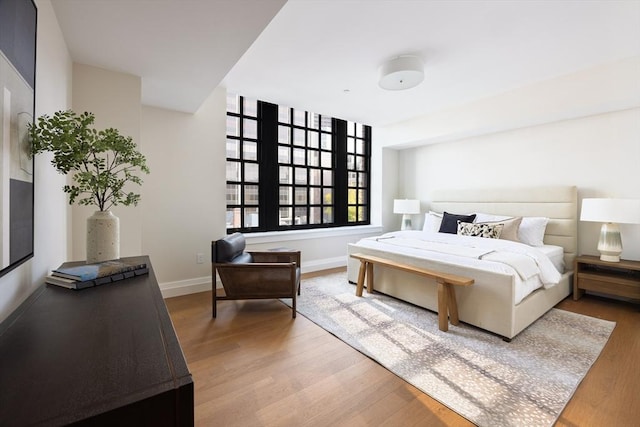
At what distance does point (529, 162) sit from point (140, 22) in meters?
4.70

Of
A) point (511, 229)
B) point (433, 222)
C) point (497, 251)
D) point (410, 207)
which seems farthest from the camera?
point (410, 207)

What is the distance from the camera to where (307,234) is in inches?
176

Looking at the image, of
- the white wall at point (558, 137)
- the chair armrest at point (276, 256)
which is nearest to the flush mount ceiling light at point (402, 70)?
the white wall at point (558, 137)

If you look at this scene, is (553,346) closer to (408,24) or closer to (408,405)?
(408,405)

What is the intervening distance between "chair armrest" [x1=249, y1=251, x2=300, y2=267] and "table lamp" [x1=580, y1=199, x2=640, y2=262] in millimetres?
3311

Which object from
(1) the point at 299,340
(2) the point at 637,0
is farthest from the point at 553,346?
(2) the point at 637,0

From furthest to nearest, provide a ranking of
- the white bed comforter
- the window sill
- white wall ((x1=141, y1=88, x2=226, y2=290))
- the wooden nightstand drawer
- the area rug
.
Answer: the window sill < white wall ((x1=141, y1=88, x2=226, y2=290)) < the wooden nightstand drawer < the white bed comforter < the area rug

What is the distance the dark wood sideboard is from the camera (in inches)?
21.1

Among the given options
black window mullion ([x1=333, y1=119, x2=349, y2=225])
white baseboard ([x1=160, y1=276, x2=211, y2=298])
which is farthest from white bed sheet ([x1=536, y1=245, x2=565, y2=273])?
white baseboard ([x1=160, y1=276, x2=211, y2=298])

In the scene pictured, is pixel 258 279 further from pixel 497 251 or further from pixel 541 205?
pixel 541 205

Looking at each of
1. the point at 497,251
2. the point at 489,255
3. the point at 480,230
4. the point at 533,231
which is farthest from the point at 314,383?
the point at 533,231

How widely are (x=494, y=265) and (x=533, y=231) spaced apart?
160 centimetres

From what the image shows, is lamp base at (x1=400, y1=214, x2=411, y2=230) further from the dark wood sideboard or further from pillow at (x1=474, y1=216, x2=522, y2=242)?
the dark wood sideboard

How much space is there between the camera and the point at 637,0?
2.02m
